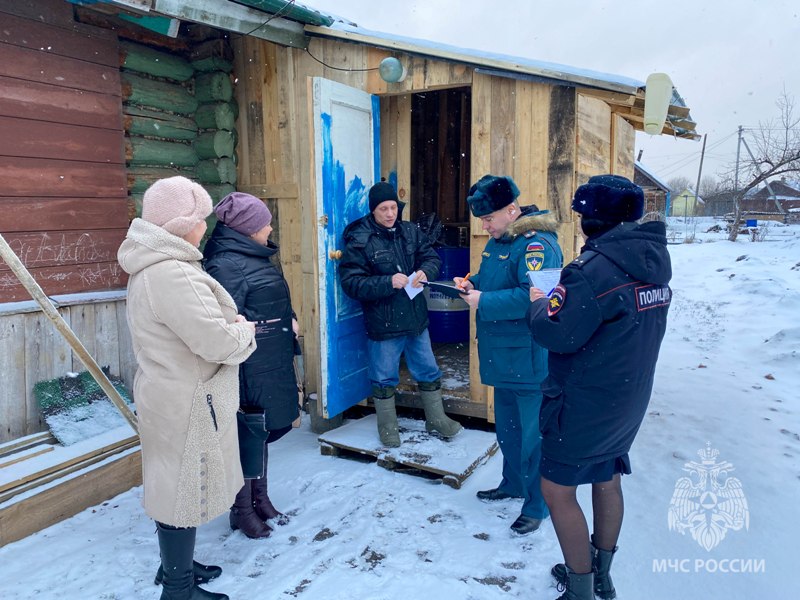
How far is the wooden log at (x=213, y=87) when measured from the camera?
4.90 metres

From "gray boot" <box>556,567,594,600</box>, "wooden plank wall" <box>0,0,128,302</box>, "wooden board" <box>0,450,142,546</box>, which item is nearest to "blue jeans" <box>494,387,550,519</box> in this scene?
"gray boot" <box>556,567,594,600</box>

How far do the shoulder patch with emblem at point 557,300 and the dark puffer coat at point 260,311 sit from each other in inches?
58.1

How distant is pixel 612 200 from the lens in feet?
7.02

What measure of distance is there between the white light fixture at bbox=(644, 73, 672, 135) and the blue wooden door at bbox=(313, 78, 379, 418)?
2140 millimetres

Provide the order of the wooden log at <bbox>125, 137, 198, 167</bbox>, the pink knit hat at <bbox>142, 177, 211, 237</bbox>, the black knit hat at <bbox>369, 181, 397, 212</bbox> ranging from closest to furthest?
the pink knit hat at <bbox>142, 177, 211, 237</bbox> < the black knit hat at <bbox>369, 181, 397, 212</bbox> < the wooden log at <bbox>125, 137, 198, 167</bbox>

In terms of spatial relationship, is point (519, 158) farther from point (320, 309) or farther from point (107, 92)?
A: point (107, 92)

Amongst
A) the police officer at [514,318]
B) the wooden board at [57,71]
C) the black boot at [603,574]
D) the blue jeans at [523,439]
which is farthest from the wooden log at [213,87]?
the black boot at [603,574]

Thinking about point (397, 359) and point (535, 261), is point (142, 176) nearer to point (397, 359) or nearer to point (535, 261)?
point (397, 359)

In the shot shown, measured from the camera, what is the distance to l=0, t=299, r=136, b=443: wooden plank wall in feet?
11.7

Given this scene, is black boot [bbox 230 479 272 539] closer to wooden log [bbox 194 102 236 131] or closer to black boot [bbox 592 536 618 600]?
black boot [bbox 592 536 618 600]

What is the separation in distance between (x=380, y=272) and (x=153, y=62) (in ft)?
8.78

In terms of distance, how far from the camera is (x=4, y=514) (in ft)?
9.76

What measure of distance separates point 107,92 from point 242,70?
4.15ft

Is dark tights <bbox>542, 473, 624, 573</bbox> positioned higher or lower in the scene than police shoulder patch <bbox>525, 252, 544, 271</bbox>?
lower
